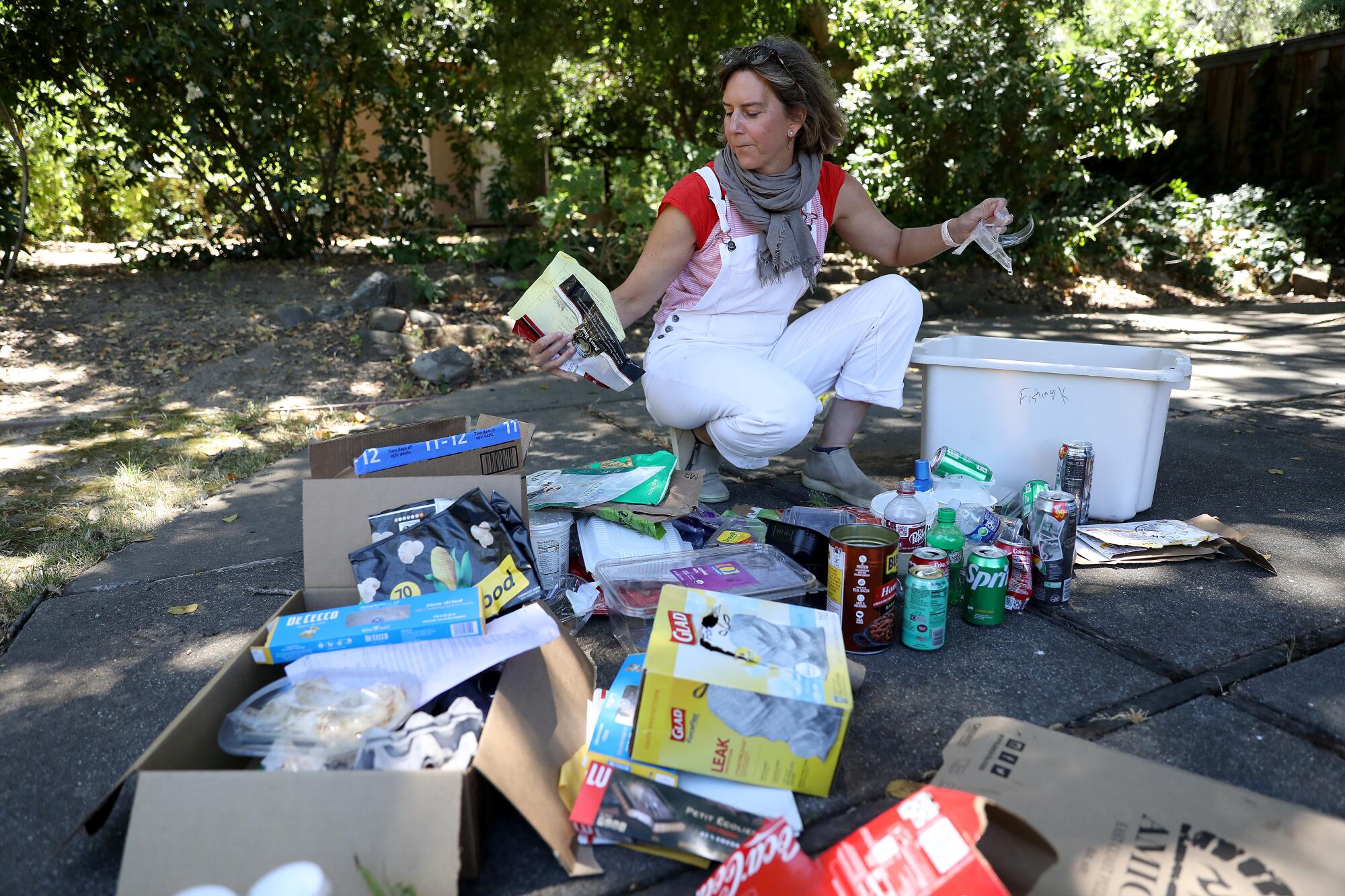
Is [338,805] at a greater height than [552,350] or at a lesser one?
lesser

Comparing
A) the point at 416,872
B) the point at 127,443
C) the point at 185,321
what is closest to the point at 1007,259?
the point at 416,872

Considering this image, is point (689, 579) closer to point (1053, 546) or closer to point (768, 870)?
point (1053, 546)

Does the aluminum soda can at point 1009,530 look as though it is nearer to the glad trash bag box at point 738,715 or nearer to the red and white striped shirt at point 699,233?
the glad trash bag box at point 738,715

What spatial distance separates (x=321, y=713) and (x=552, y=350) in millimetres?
1308

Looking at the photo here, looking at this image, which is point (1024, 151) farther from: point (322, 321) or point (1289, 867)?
point (1289, 867)

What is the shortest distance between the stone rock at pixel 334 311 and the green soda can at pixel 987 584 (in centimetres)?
461

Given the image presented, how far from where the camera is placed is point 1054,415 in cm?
290

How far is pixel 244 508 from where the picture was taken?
329cm

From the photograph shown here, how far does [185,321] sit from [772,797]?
5285mm

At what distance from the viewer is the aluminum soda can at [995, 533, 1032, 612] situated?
7.76 ft

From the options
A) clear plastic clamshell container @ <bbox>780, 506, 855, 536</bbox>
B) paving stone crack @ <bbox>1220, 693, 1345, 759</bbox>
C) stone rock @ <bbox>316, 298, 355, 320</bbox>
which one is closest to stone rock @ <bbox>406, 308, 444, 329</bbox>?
stone rock @ <bbox>316, 298, 355, 320</bbox>

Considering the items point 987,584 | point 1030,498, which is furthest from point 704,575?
point 1030,498

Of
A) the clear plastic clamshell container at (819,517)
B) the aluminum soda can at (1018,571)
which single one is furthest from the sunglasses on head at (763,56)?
the aluminum soda can at (1018,571)

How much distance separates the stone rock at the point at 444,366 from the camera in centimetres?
505
